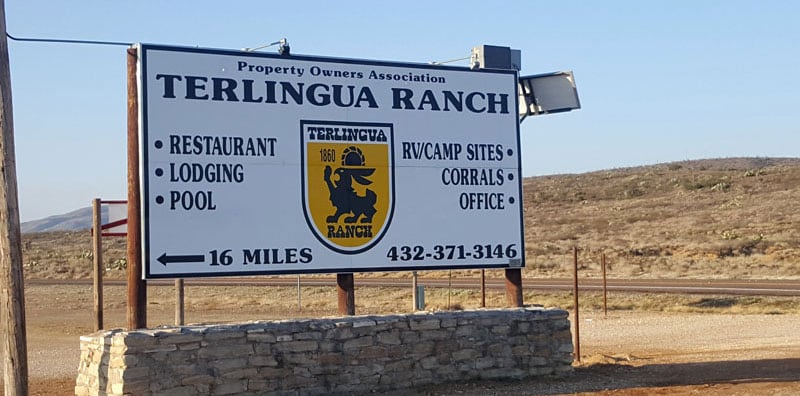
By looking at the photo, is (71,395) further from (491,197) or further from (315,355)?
(491,197)

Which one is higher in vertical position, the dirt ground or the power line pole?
the power line pole

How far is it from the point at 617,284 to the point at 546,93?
20449 millimetres

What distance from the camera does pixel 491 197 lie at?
13.9m

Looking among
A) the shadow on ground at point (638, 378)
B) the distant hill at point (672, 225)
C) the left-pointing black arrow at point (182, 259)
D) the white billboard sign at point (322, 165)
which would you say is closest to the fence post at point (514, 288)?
the white billboard sign at point (322, 165)

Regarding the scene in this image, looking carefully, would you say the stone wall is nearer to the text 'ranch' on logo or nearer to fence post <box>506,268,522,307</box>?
fence post <box>506,268,522,307</box>

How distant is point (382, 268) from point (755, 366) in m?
5.54

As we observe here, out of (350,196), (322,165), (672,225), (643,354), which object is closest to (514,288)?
(350,196)

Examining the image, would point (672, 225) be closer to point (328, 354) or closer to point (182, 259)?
point (328, 354)

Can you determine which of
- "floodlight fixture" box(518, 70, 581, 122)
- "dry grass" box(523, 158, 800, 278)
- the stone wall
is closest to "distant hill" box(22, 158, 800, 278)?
"dry grass" box(523, 158, 800, 278)

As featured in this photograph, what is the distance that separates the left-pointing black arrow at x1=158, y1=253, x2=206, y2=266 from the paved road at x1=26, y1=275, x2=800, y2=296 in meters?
19.2

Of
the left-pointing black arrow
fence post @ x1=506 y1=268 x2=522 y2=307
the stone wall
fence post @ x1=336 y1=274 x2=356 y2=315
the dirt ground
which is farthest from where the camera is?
fence post @ x1=506 y1=268 x2=522 y2=307

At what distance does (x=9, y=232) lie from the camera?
10602mm

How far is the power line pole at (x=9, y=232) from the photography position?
10.6m

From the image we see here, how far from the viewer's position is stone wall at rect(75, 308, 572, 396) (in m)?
11.1
